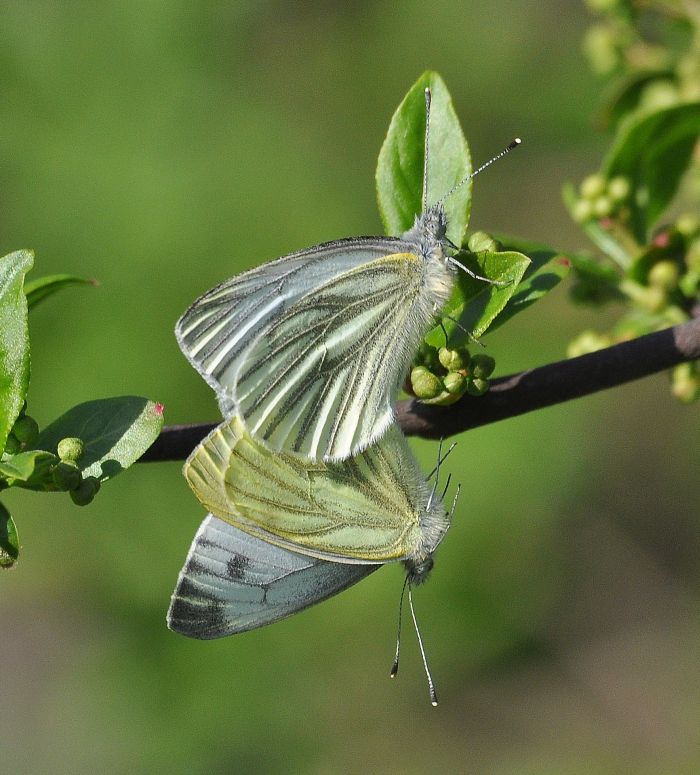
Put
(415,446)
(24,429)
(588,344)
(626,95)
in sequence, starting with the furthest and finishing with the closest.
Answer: (415,446)
(626,95)
(588,344)
(24,429)

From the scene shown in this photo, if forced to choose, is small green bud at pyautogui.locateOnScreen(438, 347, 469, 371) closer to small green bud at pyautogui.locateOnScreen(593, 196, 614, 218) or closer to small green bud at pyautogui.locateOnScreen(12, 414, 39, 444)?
small green bud at pyautogui.locateOnScreen(12, 414, 39, 444)

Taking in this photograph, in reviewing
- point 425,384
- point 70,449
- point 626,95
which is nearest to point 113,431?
point 70,449

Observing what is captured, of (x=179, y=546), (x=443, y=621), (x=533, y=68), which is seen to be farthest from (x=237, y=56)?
(x=443, y=621)

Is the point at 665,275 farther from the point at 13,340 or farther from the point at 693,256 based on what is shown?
the point at 13,340

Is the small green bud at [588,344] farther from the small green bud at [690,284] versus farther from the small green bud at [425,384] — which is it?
the small green bud at [425,384]

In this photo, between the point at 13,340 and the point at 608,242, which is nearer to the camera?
the point at 13,340

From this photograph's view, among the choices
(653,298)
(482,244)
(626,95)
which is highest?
(626,95)
